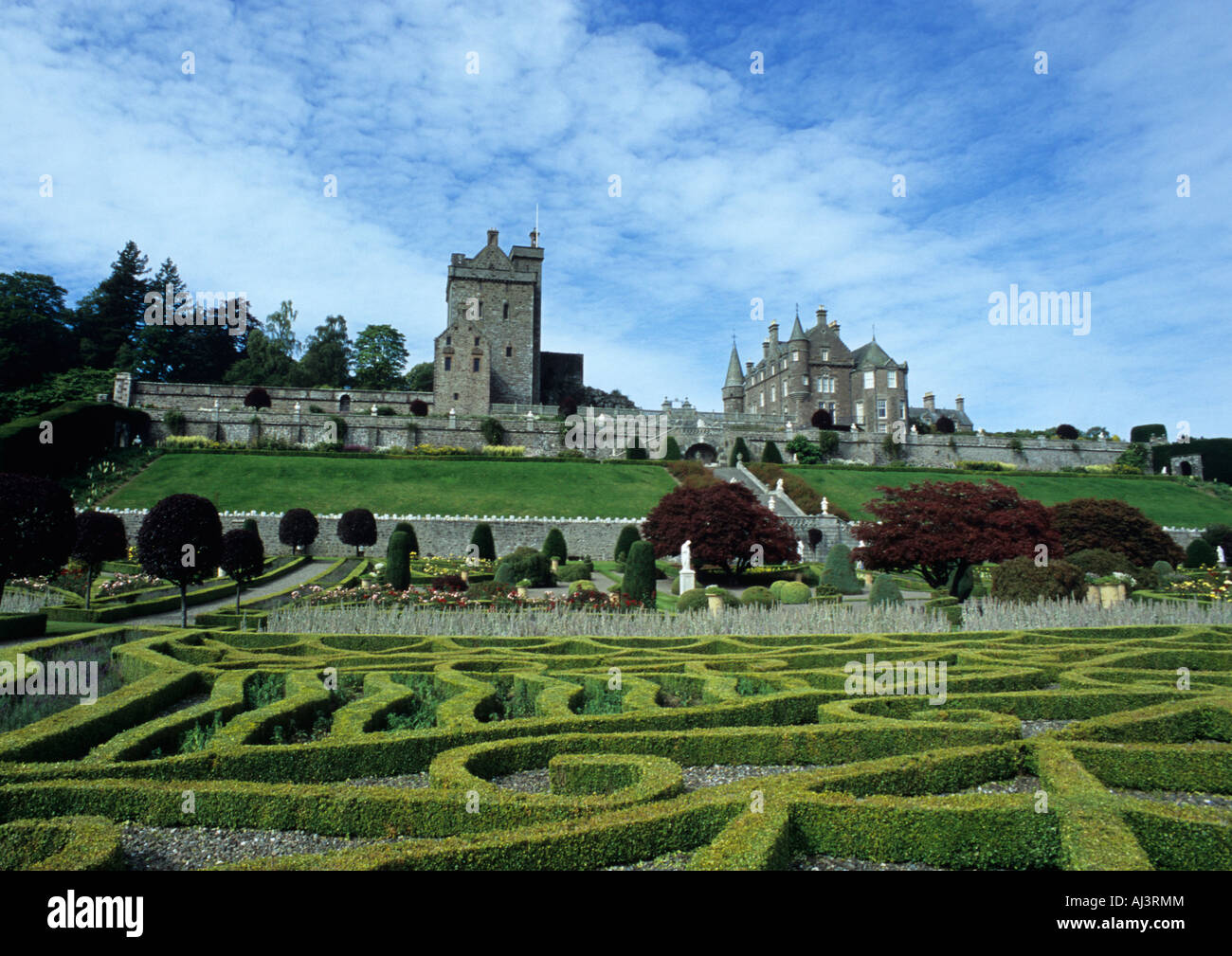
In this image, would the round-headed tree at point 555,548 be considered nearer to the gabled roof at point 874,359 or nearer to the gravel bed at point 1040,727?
the gravel bed at point 1040,727

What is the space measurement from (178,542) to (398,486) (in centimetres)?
2604

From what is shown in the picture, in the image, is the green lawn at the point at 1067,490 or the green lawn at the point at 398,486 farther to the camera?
the green lawn at the point at 1067,490

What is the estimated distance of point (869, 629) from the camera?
13.3 meters

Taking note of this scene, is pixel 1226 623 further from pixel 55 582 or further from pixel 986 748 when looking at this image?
pixel 55 582

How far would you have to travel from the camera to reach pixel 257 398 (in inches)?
2055

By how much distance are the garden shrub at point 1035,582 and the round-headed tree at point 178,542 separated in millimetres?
17058

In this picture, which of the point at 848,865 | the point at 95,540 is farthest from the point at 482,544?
the point at 848,865

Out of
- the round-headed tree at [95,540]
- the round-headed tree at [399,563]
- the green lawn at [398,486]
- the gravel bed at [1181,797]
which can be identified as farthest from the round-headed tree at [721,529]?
the gravel bed at [1181,797]

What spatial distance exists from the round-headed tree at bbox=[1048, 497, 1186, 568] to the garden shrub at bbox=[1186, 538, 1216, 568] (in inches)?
132

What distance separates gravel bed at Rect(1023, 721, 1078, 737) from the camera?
725cm

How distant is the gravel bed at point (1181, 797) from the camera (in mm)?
5562

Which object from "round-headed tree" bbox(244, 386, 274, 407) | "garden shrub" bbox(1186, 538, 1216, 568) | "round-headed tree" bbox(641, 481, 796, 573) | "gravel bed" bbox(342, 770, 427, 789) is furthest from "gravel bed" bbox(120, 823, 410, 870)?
"round-headed tree" bbox(244, 386, 274, 407)

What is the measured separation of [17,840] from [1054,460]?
6869 centimetres
